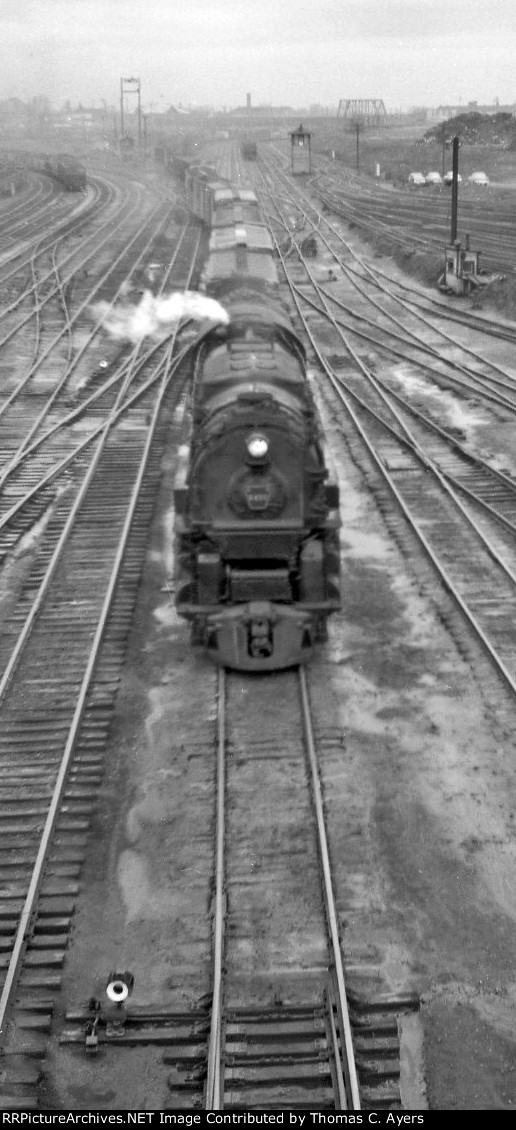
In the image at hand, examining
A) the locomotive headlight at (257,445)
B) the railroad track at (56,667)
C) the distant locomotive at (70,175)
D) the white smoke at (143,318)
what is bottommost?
the railroad track at (56,667)

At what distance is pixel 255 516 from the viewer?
1065 cm

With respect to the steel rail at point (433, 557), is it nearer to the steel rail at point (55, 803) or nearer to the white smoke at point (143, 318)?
the steel rail at point (55, 803)

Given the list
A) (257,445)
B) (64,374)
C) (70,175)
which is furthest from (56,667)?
(70,175)

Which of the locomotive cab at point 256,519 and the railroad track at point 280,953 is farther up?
the locomotive cab at point 256,519

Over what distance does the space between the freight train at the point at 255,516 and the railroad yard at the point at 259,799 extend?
29.0 inches

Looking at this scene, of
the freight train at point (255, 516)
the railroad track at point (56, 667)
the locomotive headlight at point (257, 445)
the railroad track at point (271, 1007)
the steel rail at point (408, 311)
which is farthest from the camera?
the steel rail at point (408, 311)

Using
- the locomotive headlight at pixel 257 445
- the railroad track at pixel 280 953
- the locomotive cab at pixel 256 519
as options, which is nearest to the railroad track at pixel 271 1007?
the railroad track at pixel 280 953

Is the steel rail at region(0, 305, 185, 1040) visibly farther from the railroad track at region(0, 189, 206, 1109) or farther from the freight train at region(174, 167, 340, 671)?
the freight train at region(174, 167, 340, 671)

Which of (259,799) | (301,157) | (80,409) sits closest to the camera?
(259,799)

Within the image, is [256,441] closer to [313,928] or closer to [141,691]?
[141,691]

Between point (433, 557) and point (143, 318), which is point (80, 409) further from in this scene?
point (143, 318)

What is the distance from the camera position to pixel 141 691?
1104 centimetres

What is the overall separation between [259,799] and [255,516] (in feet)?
10.5

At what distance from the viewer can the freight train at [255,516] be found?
10391 mm
